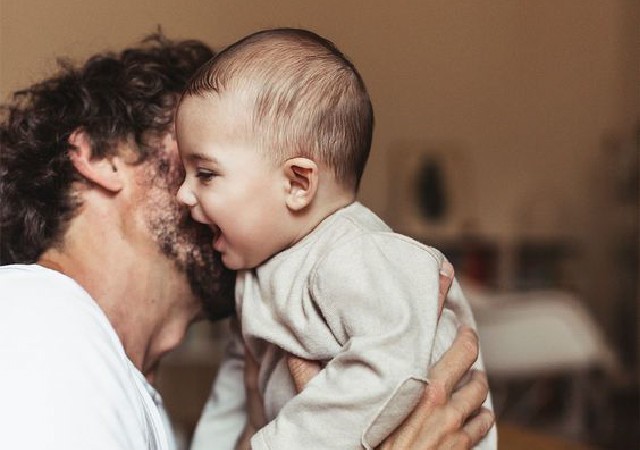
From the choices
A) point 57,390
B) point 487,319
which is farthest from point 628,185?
point 57,390

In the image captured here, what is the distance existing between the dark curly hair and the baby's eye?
26 centimetres

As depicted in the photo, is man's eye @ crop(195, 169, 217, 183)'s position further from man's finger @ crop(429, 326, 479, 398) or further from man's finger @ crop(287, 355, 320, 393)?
man's finger @ crop(429, 326, 479, 398)

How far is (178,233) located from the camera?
135 centimetres

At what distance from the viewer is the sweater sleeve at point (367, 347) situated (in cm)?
100

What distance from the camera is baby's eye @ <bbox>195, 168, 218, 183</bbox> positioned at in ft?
3.62

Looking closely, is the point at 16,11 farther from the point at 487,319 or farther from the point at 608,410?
the point at 608,410

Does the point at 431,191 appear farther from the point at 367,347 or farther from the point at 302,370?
the point at 367,347

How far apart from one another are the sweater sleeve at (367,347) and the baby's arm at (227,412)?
459 millimetres

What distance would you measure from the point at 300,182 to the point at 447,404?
1.10 feet

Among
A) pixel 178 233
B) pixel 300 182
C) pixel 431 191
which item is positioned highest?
pixel 300 182

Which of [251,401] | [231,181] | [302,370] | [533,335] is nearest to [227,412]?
[251,401]

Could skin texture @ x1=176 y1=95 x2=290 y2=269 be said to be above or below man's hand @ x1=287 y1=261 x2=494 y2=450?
above

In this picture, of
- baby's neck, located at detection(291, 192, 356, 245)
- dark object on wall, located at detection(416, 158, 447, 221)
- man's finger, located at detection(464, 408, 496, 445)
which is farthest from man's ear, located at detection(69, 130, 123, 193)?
dark object on wall, located at detection(416, 158, 447, 221)

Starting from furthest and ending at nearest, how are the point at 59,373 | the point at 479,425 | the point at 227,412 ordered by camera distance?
the point at 227,412 → the point at 479,425 → the point at 59,373
